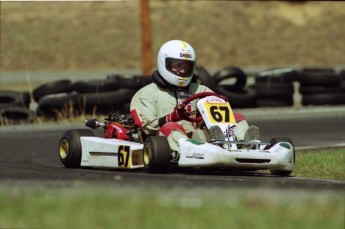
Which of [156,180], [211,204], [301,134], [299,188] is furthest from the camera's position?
[301,134]

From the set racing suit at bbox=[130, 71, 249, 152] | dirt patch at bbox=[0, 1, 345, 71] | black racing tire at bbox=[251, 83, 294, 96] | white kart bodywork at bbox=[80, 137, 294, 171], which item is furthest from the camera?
dirt patch at bbox=[0, 1, 345, 71]

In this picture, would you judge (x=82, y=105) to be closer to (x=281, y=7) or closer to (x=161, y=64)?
(x=161, y=64)

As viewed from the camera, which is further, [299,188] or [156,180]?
[156,180]

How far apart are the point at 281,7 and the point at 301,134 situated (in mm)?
30216

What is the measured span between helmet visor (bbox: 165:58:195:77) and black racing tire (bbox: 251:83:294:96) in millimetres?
7993

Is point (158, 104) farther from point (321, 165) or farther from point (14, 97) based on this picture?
point (14, 97)

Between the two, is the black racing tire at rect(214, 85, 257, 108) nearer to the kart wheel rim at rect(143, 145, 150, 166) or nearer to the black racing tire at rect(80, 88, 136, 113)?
the black racing tire at rect(80, 88, 136, 113)

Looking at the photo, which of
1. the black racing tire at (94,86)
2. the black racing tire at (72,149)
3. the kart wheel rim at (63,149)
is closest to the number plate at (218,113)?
the black racing tire at (72,149)

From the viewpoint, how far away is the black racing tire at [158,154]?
9906 mm

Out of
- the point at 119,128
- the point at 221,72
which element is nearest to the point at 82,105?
the point at 221,72

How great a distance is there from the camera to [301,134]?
15188 mm

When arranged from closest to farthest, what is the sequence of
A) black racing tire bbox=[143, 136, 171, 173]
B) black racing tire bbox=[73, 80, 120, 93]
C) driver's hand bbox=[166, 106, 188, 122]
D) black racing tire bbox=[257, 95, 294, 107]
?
black racing tire bbox=[143, 136, 171, 173]
driver's hand bbox=[166, 106, 188, 122]
black racing tire bbox=[73, 80, 120, 93]
black racing tire bbox=[257, 95, 294, 107]

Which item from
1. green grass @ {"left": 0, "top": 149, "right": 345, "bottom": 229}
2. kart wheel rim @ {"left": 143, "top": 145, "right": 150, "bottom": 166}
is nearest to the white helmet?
kart wheel rim @ {"left": 143, "top": 145, "right": 150, "bottom": 166}

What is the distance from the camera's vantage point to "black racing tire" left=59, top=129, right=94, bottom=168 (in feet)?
37.2
